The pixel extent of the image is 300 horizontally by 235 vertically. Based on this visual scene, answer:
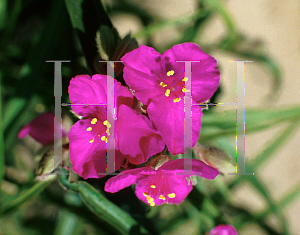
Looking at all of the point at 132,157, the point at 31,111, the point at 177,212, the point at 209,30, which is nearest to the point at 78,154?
the point at 132,157

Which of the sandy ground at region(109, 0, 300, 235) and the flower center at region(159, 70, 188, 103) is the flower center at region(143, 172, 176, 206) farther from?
the sandy ground at region(109, 0, 300, 235)

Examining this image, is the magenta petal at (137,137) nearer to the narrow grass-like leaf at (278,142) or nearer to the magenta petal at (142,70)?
the magenta petal at (142,70)

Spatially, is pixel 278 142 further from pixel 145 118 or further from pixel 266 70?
pixel 145 118

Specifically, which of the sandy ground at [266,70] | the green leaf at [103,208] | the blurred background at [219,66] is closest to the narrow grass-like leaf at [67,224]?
the blurred background at [219,66]

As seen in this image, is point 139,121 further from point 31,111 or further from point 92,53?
point 31,111

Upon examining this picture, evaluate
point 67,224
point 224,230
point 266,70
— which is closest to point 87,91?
point 224,230

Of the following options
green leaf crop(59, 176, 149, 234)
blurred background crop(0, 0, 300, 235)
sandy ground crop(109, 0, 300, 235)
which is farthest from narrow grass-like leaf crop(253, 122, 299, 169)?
green leaf crop(59, 176, 149, 234)
